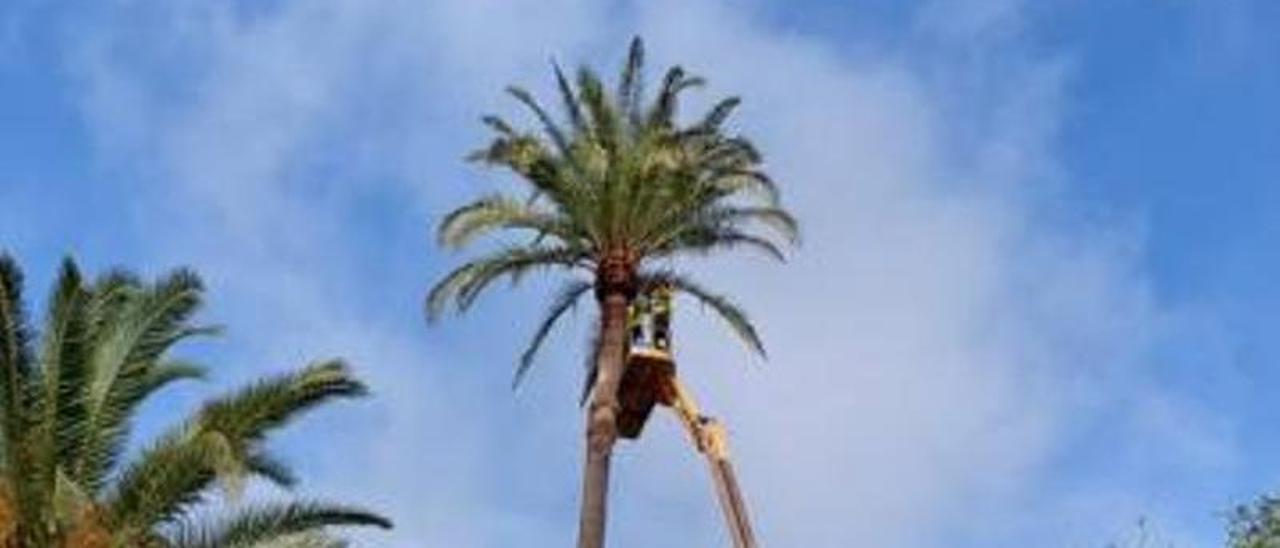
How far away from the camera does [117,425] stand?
75.2ft

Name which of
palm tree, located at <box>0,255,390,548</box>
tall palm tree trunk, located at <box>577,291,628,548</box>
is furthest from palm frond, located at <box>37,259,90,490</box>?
tall palm tree trunk, located at <box>577,291,628,548</box>

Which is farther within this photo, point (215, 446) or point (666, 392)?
point (666, 392)

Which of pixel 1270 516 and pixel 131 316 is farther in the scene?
pixel 1270 516

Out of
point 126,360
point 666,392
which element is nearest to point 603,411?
point 666,392

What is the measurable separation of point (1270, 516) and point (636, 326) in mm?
9607

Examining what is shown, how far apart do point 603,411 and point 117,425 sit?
11519 millimetres

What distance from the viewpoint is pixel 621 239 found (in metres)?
33.6

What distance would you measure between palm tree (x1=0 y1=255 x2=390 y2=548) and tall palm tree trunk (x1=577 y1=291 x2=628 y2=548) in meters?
→ 8.86

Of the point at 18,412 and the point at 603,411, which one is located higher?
the point at 603,411

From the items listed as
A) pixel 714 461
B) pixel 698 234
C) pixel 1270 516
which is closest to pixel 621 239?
pixel 698 234

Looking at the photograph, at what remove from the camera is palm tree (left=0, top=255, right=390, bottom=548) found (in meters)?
21.8

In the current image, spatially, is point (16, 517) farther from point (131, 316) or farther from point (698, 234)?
point (698, 234)

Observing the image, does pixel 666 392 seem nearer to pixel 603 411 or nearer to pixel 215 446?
pixel 603 411

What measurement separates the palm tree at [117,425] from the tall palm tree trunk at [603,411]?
349 inches
